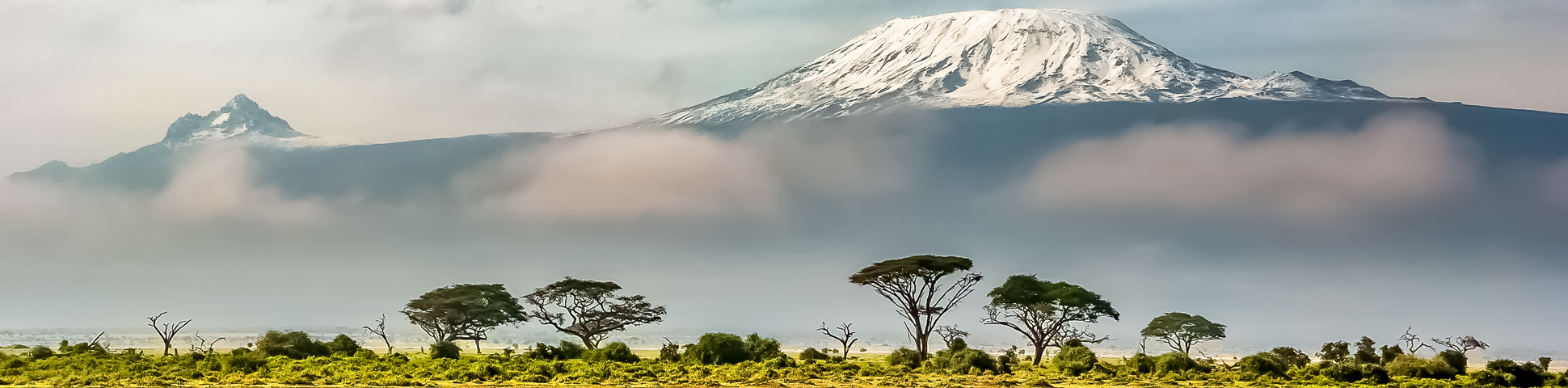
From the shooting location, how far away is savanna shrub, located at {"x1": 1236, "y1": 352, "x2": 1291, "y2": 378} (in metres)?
52.2

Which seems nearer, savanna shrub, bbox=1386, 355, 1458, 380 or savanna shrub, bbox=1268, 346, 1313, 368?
savanna shrub, bbox=1386, 355, 1458, 380

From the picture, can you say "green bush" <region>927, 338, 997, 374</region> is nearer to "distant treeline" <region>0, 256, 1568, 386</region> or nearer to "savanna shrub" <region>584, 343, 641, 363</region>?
"distant treeline" <region>0, 256, 1568, 386</region>

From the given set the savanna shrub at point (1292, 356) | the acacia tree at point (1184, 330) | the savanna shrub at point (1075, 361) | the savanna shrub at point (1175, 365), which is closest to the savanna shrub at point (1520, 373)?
the savanna shrub at point (1292, 356)

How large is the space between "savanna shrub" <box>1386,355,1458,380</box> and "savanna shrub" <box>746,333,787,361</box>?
92.7 ft

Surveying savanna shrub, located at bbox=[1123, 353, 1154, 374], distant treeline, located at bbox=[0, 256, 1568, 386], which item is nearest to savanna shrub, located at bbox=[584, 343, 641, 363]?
distant treeline, located at bbox=[0, 256, 1568, 386]

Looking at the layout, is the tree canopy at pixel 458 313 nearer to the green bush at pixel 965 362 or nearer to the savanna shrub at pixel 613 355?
the savanna shrub at pixel 613 355

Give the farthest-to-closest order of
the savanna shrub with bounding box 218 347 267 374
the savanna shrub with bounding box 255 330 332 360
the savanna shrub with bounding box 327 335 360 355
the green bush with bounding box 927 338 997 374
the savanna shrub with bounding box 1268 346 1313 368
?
the savanna shrub with bounding box 327 335 360 355 → the savanna shrub with bounding box 255 330 332 360 → the savanna shrub with bounding box 1268 346 1313 368 → the green bush with bounding box 927 338 997 374 → the savanna shrub with bounding box 218 347 267 374

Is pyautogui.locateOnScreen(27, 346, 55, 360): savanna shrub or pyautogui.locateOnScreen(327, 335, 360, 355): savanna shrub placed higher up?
pyautogui.locateOnScreen(327, 335, 360, 355): savanna shrub

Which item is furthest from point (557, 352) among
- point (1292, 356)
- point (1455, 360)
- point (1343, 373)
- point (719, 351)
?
point (1455, 360)

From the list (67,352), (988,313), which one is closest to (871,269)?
(988,313)

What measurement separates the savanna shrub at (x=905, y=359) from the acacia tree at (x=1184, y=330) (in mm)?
23867

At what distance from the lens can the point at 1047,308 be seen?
68375 mm

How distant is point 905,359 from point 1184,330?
1050 inches

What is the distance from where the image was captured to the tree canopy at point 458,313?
79.0m
